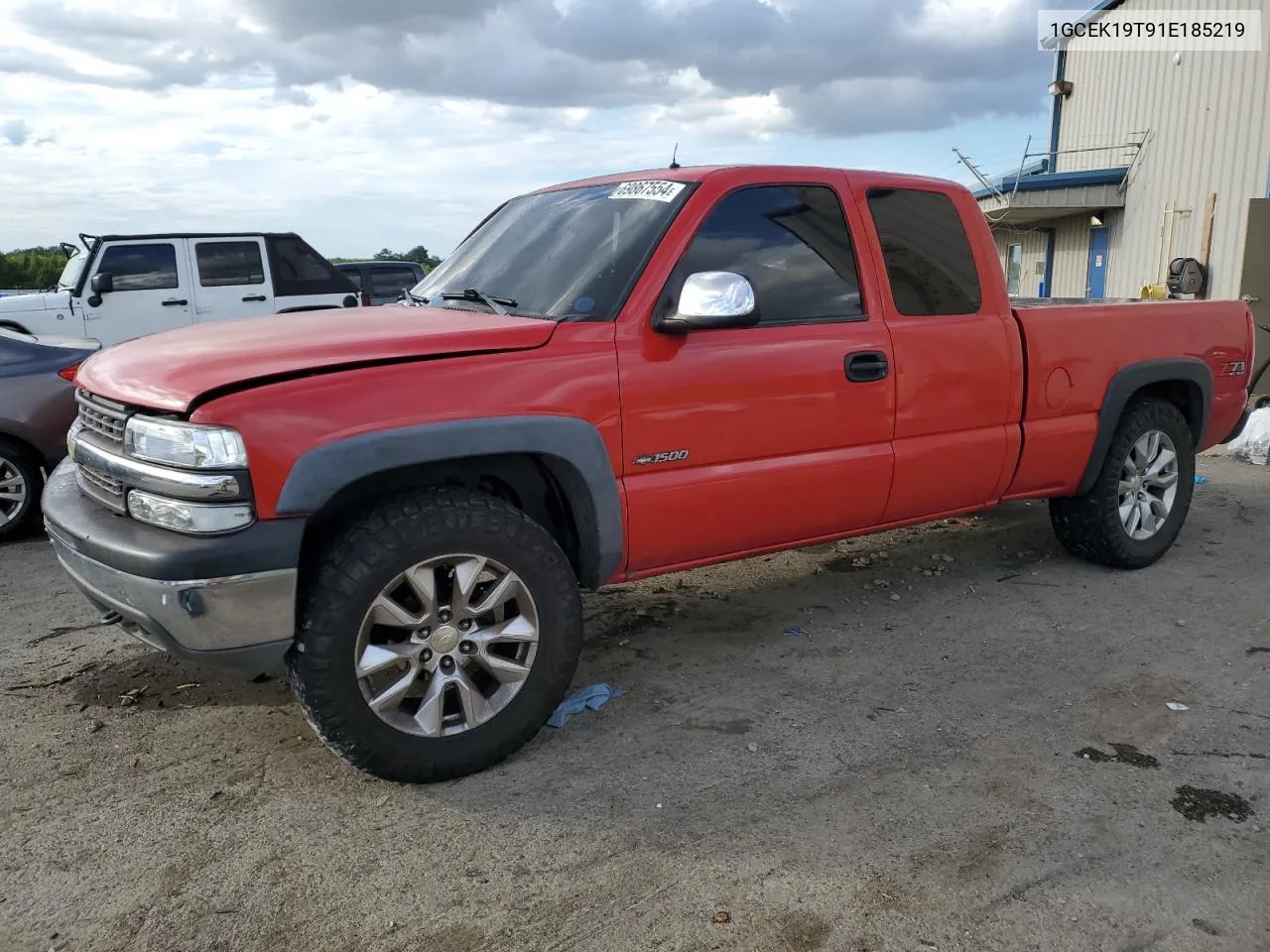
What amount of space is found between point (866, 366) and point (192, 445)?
2470mm

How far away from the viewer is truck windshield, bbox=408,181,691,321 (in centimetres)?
354

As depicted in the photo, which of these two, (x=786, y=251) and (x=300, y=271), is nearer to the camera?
(x=786, y=251)

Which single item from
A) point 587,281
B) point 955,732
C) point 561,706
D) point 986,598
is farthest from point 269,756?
point 986,598

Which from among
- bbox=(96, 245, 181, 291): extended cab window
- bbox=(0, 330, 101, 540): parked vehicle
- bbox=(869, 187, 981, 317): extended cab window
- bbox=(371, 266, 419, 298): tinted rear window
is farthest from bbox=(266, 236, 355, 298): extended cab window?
bbox=(869, 187, 981, 317): extended cab window

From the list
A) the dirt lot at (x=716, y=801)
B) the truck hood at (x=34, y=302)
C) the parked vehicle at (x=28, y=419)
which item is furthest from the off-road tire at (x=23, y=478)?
the truck hood at (x=34, y=302)

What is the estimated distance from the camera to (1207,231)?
15125 mm

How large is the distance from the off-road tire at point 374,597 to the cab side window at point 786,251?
1.18m

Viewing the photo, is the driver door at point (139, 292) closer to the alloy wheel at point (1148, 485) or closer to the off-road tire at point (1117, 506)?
the off-road tire at point (1117, 506)

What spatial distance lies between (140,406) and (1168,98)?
717 inches

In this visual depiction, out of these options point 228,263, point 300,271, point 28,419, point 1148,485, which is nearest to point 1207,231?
point 1148,485

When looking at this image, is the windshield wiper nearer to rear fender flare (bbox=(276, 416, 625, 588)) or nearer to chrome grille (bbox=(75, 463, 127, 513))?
rear fender flare (bbox=(276, 416, 625, 588))

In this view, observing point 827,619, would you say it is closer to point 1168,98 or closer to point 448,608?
point 448,608

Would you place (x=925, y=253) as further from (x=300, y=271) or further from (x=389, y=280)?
(x=389, y=280)

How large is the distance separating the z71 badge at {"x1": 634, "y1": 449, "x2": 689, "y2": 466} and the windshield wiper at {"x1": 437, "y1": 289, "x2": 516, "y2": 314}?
0.77 metres
